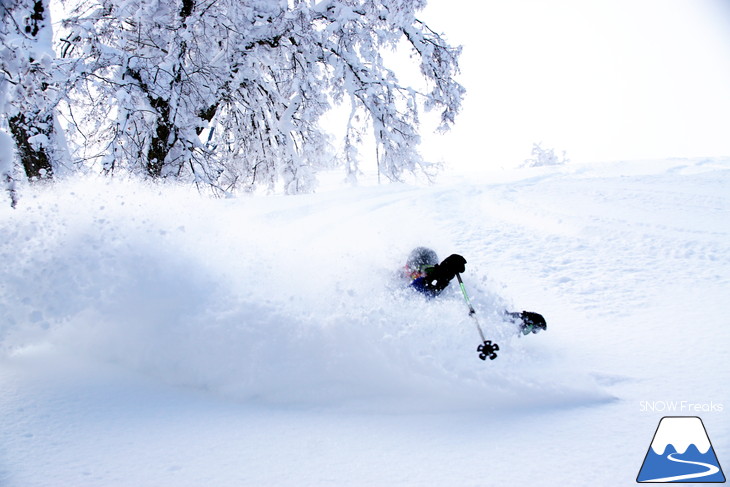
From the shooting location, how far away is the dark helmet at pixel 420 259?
4.84 metres

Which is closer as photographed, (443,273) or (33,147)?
(443,273)

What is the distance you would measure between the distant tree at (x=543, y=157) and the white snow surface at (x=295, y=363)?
29283 mm

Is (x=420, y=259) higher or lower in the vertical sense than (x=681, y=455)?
higher

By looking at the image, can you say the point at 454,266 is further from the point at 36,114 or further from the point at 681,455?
the point at 36,114

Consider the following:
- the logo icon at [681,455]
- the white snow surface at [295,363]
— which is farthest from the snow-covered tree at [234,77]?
the logo icon at [681,455]

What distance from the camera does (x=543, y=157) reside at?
3356 centimetres

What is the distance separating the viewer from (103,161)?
6.99 m

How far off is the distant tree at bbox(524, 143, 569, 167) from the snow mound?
3161 centimetres

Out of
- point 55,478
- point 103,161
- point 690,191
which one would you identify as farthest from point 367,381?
point 690,191

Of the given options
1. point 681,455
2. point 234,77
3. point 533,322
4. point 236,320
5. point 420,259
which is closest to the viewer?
point 681,455

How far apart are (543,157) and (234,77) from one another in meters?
29.8

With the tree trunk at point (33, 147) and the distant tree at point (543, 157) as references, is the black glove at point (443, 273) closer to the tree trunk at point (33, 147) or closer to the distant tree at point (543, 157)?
the tree trunk at point (33, 147)

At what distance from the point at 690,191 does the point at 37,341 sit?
454 inches

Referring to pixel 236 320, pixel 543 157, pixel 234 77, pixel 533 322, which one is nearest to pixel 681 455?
pixel 533 322
